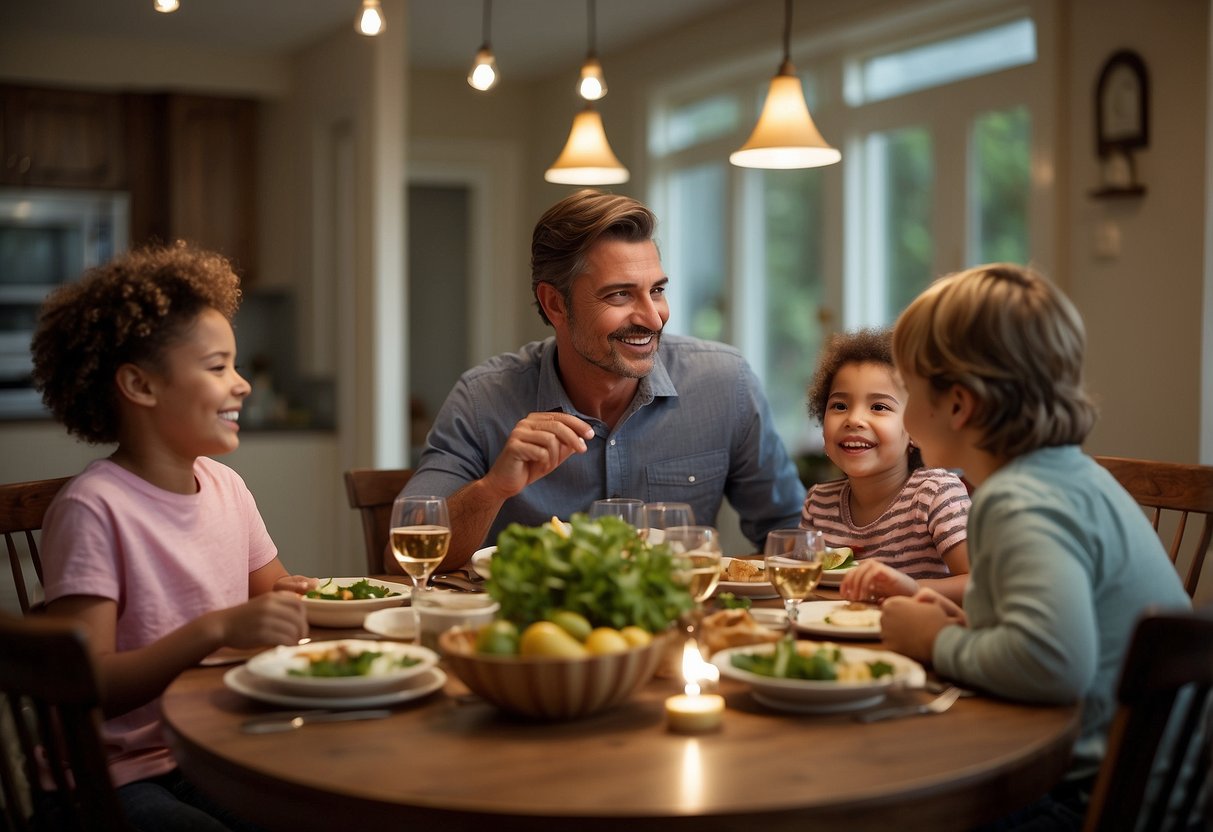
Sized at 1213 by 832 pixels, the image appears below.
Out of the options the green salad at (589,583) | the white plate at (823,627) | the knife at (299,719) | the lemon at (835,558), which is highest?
the green salad at (589,583)

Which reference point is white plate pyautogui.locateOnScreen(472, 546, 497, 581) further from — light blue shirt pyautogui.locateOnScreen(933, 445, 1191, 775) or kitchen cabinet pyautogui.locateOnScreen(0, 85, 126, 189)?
kitchen cabinet pyautogui.locateOnScreen(0, 85, 126, 189)

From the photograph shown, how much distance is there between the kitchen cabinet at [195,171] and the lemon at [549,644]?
5255 mm

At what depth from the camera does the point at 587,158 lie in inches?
130

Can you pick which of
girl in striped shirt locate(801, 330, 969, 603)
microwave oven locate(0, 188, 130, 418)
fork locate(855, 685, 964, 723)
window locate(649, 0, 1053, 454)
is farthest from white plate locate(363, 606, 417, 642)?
microwave oven locate(0, 188, 130, 418)

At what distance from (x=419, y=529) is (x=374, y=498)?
969mm

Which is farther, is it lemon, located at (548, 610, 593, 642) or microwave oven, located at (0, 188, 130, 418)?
microwave oven, located at (0, 188, 130, 418)

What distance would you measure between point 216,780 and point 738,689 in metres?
0.57

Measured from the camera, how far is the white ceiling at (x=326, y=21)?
211 inches

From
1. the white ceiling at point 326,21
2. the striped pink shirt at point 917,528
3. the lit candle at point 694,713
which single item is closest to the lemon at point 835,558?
the striped pink shirt at point 917,528

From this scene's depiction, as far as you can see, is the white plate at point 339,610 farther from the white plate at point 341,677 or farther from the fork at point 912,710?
the fork at point 912,710

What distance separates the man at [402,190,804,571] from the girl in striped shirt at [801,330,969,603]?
235 mm

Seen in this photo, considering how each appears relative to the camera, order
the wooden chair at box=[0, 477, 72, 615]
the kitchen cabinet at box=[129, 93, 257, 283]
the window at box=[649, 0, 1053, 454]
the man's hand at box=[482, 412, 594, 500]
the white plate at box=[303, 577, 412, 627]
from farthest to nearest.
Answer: the kitchen cabinet at box=[129, 93, 257, 283]
the window at box=[649, 0, 1053, 454]
the man's hand at box=[482, 412, 594, 500]
the wooden chair at box=[0, 477, 72, 615]
the white plate at box=[303, 577, 412, 627]

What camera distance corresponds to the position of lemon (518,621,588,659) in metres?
1.22

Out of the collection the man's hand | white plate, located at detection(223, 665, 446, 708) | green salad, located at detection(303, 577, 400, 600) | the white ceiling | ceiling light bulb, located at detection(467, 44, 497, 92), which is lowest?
white plate, located at detection(223, 665, 446, 708)
